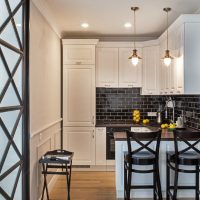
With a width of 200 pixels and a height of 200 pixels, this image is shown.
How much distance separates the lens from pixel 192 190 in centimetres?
429

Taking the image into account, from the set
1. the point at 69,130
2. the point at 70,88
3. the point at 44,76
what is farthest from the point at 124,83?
the point at 44,76

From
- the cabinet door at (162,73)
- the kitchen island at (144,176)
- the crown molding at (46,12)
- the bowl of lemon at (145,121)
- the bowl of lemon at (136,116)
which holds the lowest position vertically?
the kitchen island at (144,176)

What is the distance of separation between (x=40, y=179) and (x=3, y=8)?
235cm

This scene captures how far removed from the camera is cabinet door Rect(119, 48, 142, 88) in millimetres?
6246

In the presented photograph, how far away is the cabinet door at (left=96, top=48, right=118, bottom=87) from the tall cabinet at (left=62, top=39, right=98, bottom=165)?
0.19 m

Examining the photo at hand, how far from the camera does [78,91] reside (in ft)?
20.0

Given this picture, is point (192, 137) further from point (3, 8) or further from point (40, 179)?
point (3, 8)

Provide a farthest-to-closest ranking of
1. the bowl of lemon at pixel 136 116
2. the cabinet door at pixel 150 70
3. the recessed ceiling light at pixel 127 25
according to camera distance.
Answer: the bowl of lemon at pixel 136 116 < the cabinet door at pixel 150 70 < the recessed ceiling light at pixel 127 25

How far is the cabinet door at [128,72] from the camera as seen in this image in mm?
6246

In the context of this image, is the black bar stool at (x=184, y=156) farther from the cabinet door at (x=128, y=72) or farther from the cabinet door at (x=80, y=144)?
the cabinet door at (x=128, y=72)

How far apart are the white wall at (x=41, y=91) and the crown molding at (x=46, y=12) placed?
71 millimetres

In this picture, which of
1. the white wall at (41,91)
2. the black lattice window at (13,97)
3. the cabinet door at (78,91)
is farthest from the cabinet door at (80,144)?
the black lattice window at (13,97)

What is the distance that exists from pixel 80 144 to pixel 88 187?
129cm

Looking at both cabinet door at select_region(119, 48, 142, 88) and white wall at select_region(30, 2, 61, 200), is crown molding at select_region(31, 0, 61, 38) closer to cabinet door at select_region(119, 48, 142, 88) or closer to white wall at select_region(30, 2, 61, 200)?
white wall at select_region(30, 2, 61, 200)
